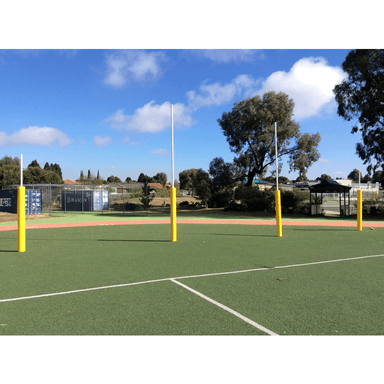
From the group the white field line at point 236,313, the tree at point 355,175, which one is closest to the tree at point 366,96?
the white field line at point 236,313

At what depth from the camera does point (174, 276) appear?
21.0 feet

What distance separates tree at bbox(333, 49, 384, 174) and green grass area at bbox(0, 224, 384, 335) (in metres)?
18.3

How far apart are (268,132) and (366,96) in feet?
32.5

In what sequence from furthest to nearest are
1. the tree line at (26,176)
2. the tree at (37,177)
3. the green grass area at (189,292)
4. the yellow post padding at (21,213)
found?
the tree at (37,177) < the tree line at (26,176) < the yellow post padding at (21,213) < the green grass area at (189,292)

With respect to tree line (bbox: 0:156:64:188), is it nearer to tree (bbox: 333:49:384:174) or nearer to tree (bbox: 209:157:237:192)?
tree (bbox: 209:157:237:192)

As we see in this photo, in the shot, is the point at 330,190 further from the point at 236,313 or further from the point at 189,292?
the point at 236,313

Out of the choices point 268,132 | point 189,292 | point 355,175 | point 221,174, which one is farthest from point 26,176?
point 355,175

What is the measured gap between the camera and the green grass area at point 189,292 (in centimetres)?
384

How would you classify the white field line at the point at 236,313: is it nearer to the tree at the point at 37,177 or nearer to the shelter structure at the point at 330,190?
the shelter structure at the point at 330,190

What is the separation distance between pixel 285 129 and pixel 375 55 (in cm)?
1086

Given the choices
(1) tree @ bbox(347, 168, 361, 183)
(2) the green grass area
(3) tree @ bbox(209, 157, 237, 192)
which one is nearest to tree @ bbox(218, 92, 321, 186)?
(3) tree @ bbox(209, 157, 237, 192)

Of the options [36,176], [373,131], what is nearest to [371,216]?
[373,131]

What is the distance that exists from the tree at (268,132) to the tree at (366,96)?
258 inches

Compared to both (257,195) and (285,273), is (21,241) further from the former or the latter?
(257,195)
